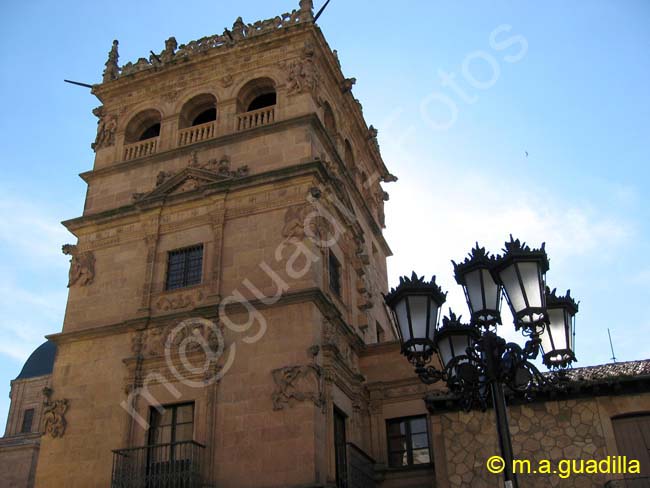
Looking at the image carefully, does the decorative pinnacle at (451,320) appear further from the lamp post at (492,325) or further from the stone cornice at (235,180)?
the stone cornice at (235,180)

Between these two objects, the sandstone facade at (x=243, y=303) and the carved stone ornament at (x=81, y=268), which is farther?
the carved stone ornament at (x=81, y=268)

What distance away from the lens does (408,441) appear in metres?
18.5

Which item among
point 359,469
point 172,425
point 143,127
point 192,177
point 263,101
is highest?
point 263,101

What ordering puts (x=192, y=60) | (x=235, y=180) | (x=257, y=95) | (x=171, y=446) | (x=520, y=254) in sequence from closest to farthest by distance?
1. (x=520, y=254)
2. (x=171, y=446)
3. (x=235, y=180)
4. (x=257, y=95)
5. (x=192, y=60)

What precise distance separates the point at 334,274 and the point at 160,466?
6909mm

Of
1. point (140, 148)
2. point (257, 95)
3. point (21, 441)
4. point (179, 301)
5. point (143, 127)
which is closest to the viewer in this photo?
point (179, 301)

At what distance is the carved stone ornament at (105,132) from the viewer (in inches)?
883

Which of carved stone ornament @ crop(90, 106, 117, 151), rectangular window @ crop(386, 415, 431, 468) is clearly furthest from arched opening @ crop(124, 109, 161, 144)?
rectangular window @ crop(386, 415, 431, 468)

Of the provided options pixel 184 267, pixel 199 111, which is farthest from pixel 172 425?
pixel 199 111

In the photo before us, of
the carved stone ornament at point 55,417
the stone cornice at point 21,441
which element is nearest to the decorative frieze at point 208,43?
the carved stone ornament at point 55,417

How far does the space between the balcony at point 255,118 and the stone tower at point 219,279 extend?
59 millimetres

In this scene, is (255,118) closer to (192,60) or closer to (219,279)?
(192,60)

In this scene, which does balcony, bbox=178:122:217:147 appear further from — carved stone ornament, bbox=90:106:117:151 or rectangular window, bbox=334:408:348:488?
rectangular window, bbox=334:408:348:488

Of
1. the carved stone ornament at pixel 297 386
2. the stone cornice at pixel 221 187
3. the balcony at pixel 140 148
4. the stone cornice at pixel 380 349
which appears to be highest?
the balcony at pixel 140 148
